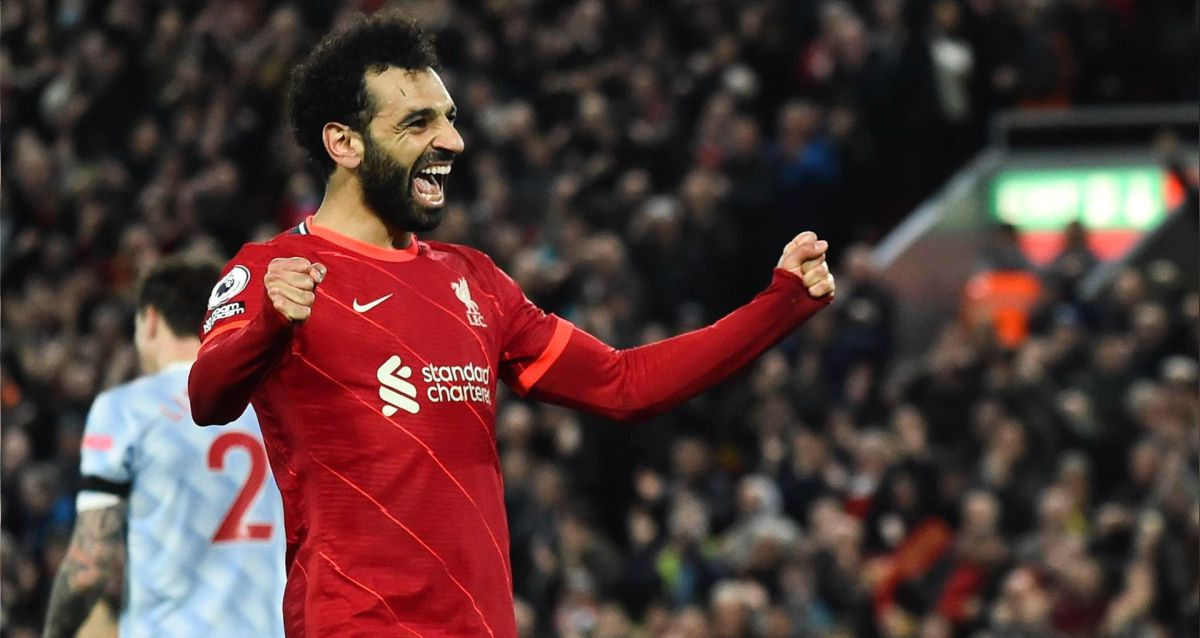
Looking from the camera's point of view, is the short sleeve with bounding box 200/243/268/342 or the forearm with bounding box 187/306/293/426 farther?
the short sleeve with bounding box 200/243/268/342

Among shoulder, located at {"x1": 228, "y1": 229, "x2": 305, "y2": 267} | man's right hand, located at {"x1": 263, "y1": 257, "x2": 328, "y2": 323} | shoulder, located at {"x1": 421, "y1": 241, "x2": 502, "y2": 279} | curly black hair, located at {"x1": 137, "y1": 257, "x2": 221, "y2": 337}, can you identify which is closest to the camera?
man's right hand, located at {"x1": 263, "y1": 257, "x2": 328, "y2": 323}

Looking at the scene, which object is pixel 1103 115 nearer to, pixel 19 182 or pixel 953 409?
pixel 953 409

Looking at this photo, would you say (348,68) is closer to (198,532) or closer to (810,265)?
(810,265)

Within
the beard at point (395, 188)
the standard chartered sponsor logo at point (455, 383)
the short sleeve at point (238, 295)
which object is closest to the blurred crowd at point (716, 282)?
the standard chartered sponsor logo at point (455, 383)

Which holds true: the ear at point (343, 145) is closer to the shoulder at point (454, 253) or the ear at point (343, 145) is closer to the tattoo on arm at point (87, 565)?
the shoulder at point (454, 253)

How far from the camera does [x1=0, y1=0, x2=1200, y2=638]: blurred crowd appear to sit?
38.9 ft

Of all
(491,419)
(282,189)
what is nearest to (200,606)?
→ (491,419)

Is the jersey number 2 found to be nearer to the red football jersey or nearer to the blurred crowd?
the red football jersey

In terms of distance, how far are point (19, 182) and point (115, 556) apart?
11177 mm

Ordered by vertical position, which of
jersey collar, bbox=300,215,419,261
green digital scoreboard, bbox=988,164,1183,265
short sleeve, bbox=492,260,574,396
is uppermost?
green digital scoreboard, bbox=988,164,1183,265

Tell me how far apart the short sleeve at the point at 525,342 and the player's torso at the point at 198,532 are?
150 cm

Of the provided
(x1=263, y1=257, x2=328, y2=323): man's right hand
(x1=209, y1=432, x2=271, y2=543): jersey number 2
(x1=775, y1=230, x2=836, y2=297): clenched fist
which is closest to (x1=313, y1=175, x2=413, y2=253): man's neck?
(x1=263, y1=257, x2=328, y2=323): man's right hand

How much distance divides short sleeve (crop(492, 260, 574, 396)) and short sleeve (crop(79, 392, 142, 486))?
1690 millimetres

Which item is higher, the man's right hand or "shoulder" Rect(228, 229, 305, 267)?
"shoulder" Rect(228, 229, 305, 267)
